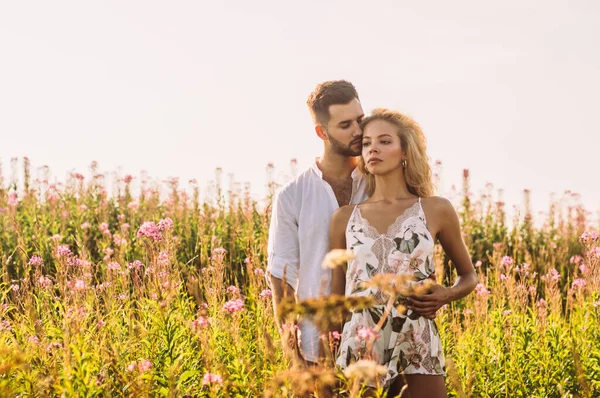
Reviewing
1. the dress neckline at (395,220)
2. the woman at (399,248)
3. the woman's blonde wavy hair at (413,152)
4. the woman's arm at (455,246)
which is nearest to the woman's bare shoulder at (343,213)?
the woman at (399,248)

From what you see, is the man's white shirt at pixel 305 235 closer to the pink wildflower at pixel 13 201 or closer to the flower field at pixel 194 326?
the flower field at pixel 194 326

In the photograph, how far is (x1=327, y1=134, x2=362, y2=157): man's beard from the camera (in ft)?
12.5

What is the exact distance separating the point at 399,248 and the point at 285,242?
719 millimetres

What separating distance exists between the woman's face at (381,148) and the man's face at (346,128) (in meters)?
0.17

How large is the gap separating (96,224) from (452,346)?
5.16 metres

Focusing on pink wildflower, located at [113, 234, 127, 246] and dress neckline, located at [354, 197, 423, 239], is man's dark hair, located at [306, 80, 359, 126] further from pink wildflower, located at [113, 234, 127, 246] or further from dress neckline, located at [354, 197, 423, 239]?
pink wildflower, located at [113, 234, 127, 246]

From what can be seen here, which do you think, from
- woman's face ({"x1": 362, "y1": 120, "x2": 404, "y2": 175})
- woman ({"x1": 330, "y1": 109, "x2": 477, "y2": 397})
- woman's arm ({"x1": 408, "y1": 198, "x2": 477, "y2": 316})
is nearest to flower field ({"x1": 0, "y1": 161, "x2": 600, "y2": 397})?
woman ({"x1": 330, "y1": 109, "x2": 477, "y2": 397})

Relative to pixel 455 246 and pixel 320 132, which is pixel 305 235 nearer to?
pixel 320 132

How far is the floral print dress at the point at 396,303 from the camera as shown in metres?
3.23

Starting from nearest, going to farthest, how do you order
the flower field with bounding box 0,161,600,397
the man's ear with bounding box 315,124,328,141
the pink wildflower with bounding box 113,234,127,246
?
the flower field with bounding box 0,161,600,397, the man's ear with bounding box 315,124,328,141, the pink wildflower with bounding box 113,234,127,246

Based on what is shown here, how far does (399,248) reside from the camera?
11.1ft

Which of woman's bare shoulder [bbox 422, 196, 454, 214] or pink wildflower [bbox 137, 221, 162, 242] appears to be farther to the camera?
pink wildflower [bbox 137, 221, 162, 242]

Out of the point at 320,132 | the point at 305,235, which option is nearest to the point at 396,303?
the point at 305,235

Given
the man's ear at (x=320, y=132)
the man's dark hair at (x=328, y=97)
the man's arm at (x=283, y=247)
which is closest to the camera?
the man's arm at (x=283, y=247)
